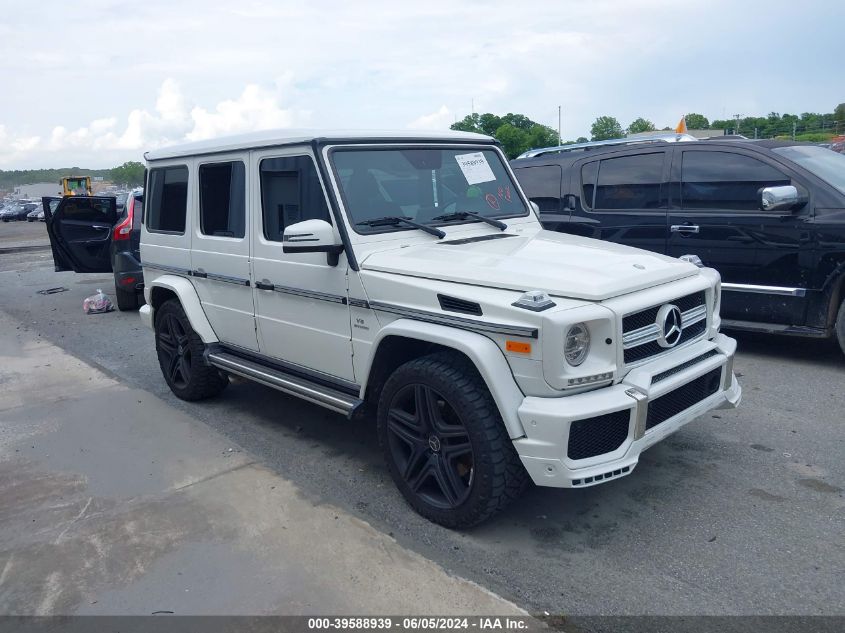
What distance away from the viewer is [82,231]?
1073 cm

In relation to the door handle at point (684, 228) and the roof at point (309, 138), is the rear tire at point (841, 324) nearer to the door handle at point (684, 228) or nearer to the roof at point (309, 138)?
the door handle at point (684, 228)

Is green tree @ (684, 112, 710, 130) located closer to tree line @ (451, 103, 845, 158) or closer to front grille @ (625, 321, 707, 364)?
tree line @ (451, 103, 845, 158)

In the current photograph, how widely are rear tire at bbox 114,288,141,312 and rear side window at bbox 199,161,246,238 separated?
547cm

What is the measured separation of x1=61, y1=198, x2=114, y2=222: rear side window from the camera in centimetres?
1056

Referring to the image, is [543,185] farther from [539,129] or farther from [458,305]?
[539,129]

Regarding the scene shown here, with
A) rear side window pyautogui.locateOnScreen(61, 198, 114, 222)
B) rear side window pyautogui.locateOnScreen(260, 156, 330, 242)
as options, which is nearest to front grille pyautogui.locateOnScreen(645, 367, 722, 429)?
rear side window pyautogui.locateOnScreen(260, 156, 330, 242)

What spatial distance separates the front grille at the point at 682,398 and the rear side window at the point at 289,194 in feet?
6.81

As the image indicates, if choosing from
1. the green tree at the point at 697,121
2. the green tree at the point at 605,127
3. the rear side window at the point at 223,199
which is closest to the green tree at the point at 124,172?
the green tree at the point at 697,121

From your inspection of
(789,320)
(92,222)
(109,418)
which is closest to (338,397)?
(109,418)

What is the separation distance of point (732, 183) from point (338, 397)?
13.6 feet

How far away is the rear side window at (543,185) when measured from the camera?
7496mm

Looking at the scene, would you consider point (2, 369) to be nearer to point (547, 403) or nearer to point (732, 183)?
point (547, 403)

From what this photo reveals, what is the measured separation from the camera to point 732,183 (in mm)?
6336

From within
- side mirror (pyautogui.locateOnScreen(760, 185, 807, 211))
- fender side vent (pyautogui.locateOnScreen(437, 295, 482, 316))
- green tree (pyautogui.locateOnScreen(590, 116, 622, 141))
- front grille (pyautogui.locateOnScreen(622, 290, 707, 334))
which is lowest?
front grille (pyautogui.locateOnScreen(622, 290, 707, 334))
